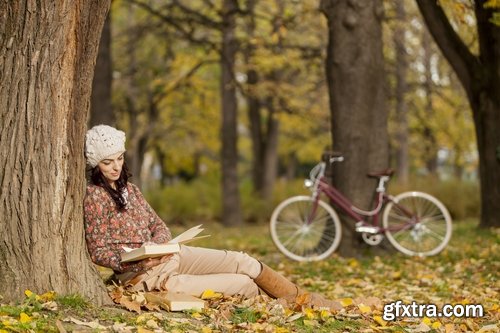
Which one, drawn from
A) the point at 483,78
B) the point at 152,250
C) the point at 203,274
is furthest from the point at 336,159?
the point at 152,250

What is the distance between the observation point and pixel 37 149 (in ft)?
19.1

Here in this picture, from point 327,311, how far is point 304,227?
4.94m

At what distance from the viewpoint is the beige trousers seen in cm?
635

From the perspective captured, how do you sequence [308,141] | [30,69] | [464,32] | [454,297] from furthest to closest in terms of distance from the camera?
[308,141] < [464,32] < [454,297] < [30,69]

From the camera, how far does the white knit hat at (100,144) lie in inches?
245

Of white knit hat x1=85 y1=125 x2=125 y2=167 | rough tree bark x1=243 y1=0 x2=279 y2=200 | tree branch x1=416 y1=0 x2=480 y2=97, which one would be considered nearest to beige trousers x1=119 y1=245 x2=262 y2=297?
white knit hat x1=85 y1=125 x2=125 y2=167

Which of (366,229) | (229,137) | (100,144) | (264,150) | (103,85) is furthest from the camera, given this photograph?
(264,150)

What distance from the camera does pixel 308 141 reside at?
36031mm

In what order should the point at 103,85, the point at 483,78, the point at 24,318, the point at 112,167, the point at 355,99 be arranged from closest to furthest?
the point at 24,318 < the point at 112,167 < the point at 355,99 < the point at 483,78 < the point at 103,85

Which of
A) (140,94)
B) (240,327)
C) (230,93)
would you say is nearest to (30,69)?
(240,327)

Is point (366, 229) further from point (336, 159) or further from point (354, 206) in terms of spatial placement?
point (336, 159)

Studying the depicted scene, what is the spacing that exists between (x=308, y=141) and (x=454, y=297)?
1108 inches

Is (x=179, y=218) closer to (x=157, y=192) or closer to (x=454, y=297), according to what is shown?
(x=157, y=192)

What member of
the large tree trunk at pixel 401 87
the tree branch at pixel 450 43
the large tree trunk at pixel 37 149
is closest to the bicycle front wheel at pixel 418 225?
the tree branch at pixel 450 43
